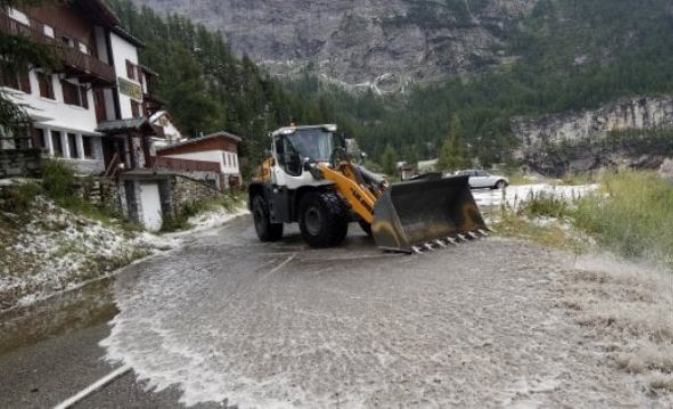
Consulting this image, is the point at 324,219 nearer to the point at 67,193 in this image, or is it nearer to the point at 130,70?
the point at 67,193

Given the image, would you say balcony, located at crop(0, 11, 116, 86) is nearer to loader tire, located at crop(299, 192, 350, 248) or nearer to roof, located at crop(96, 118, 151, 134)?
roof, located at crop(96, 118, 151, 134)

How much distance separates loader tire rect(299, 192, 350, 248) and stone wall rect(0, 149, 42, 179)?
7043 mm

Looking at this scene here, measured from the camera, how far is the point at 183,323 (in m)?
5.63

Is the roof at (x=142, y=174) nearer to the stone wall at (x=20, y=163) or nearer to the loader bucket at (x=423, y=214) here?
the stone wall at (x=20, y=163)

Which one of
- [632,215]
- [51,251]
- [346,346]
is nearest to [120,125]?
[51,251]

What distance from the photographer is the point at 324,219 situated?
389 inches

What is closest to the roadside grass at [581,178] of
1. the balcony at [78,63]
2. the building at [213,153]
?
the balcony at [78,63]

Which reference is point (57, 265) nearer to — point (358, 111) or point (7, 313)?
point (7, 313)

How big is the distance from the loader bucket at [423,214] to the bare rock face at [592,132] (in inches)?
5737

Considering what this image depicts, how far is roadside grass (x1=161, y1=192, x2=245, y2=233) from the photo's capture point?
61.2 feet

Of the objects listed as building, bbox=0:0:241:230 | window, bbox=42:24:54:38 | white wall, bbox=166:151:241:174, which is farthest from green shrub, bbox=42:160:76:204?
white wall, bbox=166:151:241:174

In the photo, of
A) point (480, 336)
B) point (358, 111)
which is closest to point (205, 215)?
point (480, 336)

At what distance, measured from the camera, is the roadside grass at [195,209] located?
18656mm

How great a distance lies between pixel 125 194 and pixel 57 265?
27.9ft
